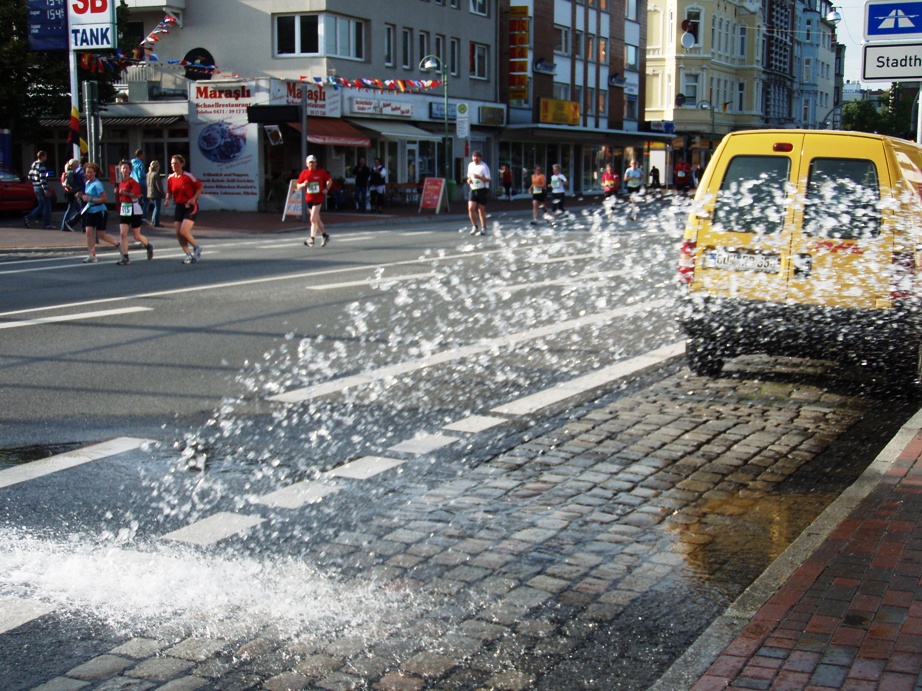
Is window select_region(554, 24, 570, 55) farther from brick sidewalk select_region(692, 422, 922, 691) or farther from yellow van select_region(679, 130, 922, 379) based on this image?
brick sidewalk select_region(692, 422, 922, 691)

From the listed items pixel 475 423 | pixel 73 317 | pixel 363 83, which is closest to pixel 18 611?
pixel 475 423

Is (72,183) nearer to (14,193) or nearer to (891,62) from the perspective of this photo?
(14,193)

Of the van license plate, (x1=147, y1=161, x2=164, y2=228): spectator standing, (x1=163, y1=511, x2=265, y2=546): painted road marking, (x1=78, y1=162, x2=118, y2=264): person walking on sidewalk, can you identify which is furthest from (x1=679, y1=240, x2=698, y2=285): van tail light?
(x1=147, y1=161, x2=164, y2=228): spectator standing

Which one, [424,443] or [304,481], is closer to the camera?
[304,481]

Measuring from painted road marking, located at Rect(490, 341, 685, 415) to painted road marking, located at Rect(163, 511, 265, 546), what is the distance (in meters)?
2.57

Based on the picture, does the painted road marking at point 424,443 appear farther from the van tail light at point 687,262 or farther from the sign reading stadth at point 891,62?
the sign reading stadth at point 891,62

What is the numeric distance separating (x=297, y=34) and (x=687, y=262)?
1333 inches

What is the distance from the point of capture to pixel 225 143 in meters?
36.9

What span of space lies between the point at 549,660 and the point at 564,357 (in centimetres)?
591

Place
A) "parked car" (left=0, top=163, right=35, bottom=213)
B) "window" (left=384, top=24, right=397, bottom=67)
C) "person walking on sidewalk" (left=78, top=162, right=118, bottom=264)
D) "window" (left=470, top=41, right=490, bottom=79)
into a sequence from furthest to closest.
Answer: "window" (left=470, top=41, right=490, bottom=79) → "window" (left=384, top=24, right=397, bottom=67) → "parked car" (left=0, top=163, right=35, bottom=213) → "person walking on sidewalk" (left=78, top=162, right=118, bottom=264)

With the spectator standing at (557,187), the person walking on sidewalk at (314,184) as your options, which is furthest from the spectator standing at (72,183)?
the spectator standing at (557,187)

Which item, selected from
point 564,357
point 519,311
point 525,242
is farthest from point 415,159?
point 564,357

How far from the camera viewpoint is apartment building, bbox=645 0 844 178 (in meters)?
75.6

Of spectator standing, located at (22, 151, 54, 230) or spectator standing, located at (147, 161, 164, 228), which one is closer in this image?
spectator standing, located at (22, 151, 54, 230)
